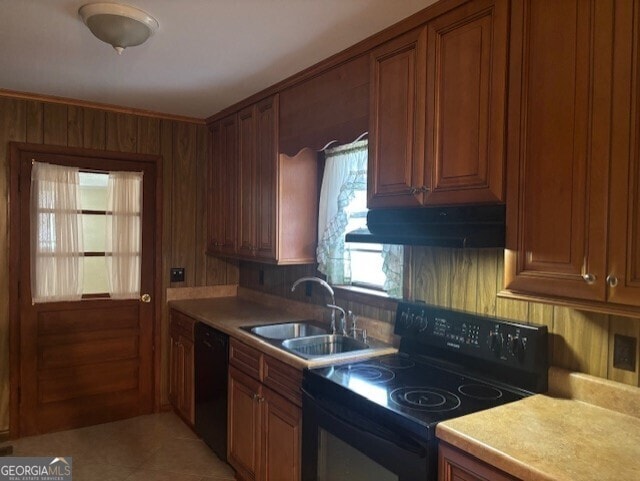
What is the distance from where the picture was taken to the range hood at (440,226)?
1571mm

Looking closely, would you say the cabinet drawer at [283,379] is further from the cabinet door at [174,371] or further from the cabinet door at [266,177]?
the cabinet door at [174,371]

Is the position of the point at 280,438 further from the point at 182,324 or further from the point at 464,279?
the point at 182,324

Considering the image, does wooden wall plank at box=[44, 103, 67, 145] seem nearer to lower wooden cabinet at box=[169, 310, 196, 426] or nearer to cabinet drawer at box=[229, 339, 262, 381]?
lower wooden cabinet at box=[169, 310, 196, 426]

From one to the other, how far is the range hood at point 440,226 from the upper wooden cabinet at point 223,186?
1.60 m

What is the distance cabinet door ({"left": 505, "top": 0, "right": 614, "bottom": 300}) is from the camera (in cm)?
130

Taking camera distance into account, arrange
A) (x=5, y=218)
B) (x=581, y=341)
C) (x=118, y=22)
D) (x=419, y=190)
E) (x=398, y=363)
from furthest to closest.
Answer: (x=5, y=218)
(x=398, y=363)
(x=118, y=22)
(x=419, y=190)
(x=581, y=341)

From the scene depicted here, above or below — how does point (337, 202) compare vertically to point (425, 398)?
above

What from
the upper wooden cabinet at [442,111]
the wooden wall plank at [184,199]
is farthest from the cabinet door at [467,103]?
the wooden wall plank at [184,199]

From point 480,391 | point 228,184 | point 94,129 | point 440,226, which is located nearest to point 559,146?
point 440,226

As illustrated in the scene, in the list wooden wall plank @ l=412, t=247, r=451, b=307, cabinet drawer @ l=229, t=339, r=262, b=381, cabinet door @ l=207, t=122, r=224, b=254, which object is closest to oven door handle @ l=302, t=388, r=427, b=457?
A: cabinet drawer @ l=229, t=339, r=262, b=381

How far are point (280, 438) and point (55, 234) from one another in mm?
2250

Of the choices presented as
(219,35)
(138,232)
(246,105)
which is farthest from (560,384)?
(138,232)

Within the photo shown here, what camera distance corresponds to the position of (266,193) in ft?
10.00

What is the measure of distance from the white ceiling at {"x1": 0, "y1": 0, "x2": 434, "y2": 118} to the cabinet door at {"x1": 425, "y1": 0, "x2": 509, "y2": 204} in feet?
0.65
